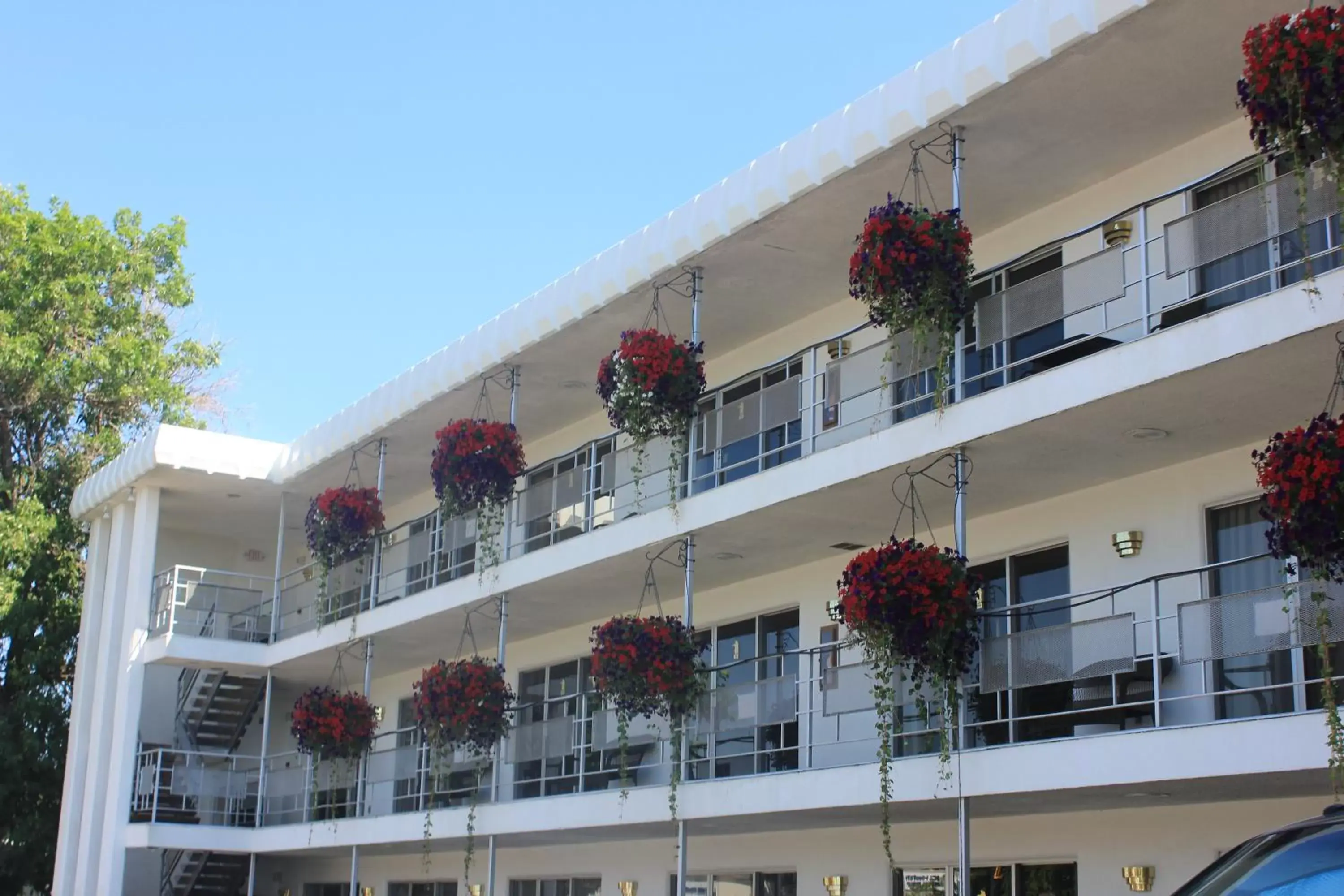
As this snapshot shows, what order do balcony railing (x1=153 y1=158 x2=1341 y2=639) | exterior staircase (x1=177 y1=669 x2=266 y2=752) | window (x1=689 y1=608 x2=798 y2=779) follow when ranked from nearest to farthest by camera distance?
1. balcony railing (x1=153 y1=158 x2=1341 y2=639)
2. window (x1=689 y1=608 x2=798 y2=779)
3. exterior staircase (x1=177 y1=669 x2=266 y2=752)

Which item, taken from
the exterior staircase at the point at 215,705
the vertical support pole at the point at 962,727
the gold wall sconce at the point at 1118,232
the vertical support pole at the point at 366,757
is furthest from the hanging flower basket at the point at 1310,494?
the exterior staircase at the point at 215,705

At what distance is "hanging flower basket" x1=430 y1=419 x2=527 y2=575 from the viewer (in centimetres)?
1981

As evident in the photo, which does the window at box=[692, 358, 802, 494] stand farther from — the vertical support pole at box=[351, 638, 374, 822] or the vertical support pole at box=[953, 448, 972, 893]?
the vertical support pole at box=[351, 638, 374, 822]

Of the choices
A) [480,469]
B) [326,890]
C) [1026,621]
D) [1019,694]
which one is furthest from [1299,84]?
[326,890]

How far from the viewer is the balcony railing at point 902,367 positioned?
11.7m

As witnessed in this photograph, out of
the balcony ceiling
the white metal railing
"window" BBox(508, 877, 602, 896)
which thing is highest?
the balcony ceiling

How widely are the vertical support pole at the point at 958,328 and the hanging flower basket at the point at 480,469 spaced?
6958mm

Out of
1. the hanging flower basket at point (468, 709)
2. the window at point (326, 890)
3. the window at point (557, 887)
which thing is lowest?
the window at point (326, 890)

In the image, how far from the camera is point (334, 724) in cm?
2189

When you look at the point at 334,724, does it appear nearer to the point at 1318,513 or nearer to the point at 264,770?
the point at 264,770

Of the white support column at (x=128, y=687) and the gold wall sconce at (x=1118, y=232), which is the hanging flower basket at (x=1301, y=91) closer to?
the gold wall sconce at (x=1118, y=232)

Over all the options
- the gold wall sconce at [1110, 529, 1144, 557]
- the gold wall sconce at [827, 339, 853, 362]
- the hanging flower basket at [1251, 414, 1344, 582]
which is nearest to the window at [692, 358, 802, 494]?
the gold wall sconce at [827, 339, 853, 362]

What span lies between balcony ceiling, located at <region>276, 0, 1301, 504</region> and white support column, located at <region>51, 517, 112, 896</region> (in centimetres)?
1053

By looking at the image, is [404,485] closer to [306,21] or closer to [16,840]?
[16,840]
